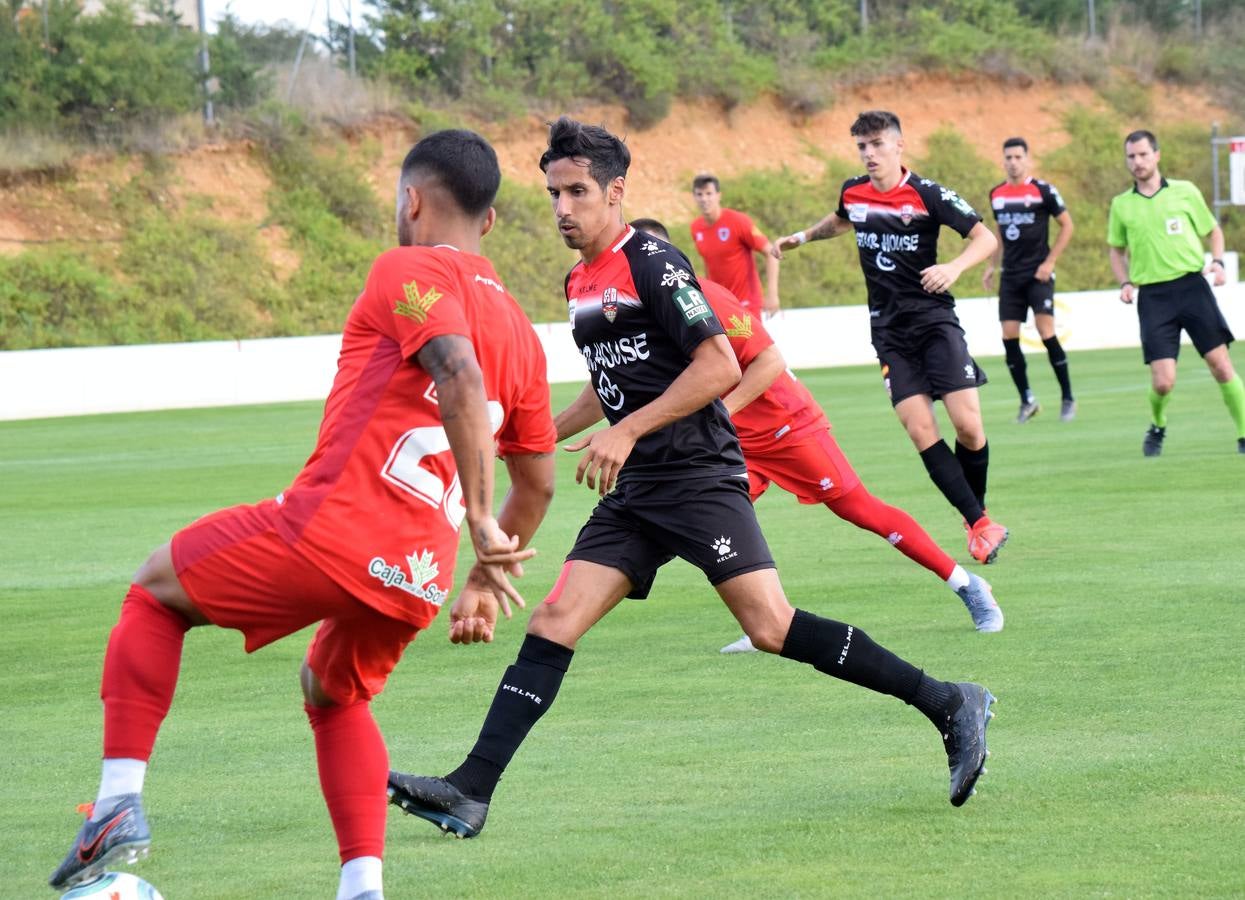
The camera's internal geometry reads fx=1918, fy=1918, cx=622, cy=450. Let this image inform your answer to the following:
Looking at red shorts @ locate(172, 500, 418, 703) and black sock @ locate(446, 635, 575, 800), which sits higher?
red shorts @ locate(172, 500, 418, 703)

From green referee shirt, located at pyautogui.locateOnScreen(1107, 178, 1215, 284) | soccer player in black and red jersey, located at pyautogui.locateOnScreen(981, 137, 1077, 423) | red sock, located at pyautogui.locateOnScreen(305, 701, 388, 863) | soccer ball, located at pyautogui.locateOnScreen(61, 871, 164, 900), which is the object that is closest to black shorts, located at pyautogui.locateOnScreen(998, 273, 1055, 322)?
soccer player in black and red jersey, located at pyautogui.locateOnScreen(981, 137, 1077, 423)

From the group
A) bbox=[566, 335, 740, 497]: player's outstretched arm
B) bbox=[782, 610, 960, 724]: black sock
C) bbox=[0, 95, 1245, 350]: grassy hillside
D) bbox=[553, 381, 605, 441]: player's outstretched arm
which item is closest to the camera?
bbox=[566, 335, 740, 497]: player's outstretched arm

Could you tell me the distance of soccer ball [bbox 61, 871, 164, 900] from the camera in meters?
4.18

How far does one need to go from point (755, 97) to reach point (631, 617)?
136 ft

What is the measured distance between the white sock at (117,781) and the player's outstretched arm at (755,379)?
290 centimetres

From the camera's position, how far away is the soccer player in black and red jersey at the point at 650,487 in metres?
5.59

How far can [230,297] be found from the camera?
37281mm

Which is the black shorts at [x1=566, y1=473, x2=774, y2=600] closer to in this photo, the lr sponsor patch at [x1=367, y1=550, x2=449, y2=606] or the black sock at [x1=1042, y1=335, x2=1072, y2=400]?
the lr sponsor patch at [x1=367, y1=550, x2=449, y2=606]

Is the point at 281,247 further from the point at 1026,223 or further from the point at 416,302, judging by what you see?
the point at 416,302

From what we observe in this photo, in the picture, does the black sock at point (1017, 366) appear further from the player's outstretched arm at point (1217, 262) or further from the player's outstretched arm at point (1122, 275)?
the player's outstretched arm at point (1217, 262)

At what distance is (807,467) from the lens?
815 cm

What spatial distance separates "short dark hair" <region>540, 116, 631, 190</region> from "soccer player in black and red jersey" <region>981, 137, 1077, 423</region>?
14205 mm

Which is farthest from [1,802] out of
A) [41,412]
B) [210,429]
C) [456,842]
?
[41,412]

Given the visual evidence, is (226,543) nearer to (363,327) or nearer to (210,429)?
(363,327)
